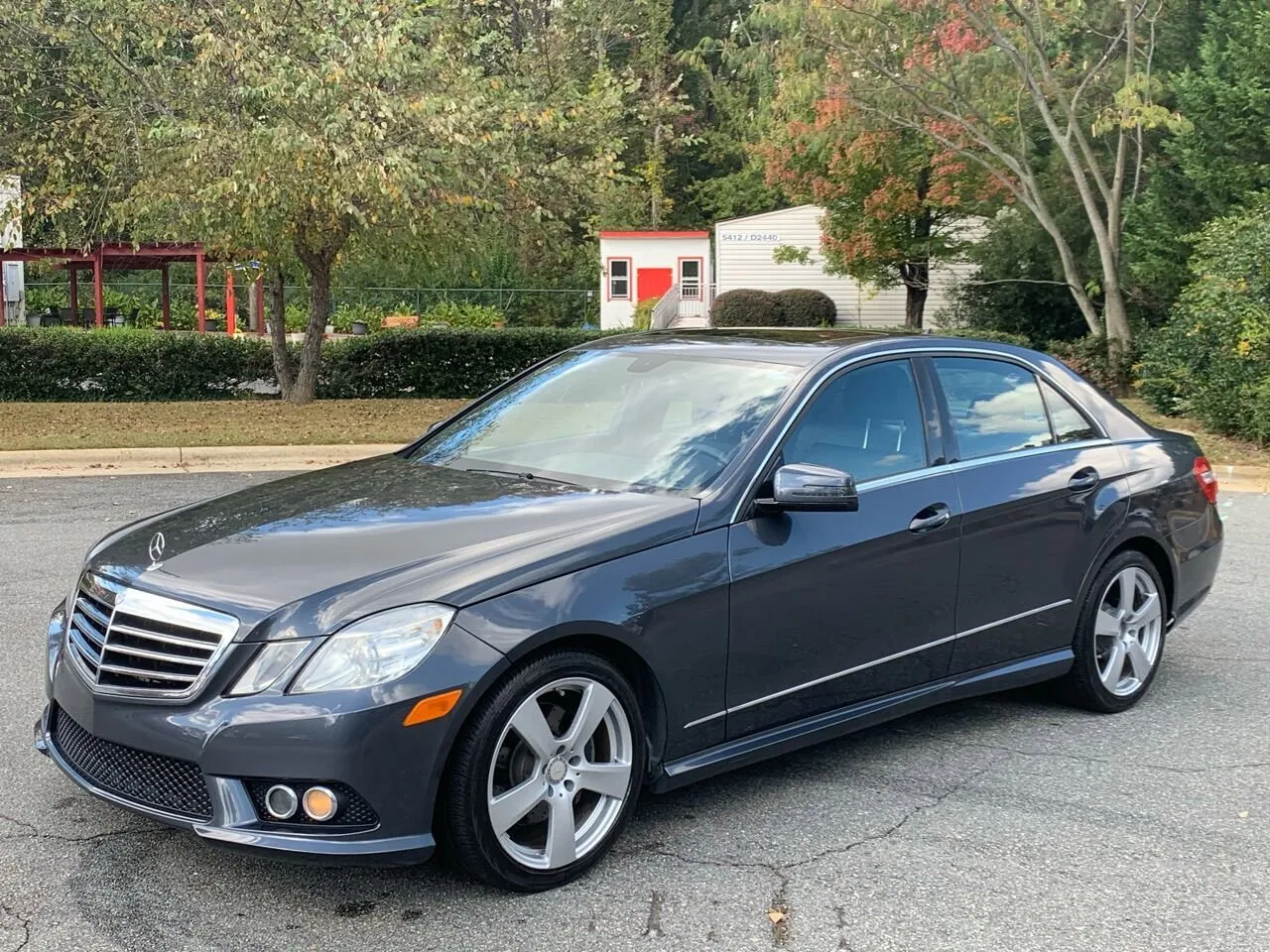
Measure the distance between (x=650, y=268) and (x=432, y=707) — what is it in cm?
3643

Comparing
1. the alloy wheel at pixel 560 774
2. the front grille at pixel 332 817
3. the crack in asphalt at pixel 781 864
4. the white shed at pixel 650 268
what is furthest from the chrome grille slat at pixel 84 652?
the white shed at pixel 650 268

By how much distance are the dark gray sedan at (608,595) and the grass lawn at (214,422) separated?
875cm

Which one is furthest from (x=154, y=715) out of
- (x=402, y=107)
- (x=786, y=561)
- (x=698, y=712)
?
(x=402, y=107)

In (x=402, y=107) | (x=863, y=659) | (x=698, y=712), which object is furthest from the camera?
(x=402, y=107)

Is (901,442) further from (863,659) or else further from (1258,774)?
(1258,774)

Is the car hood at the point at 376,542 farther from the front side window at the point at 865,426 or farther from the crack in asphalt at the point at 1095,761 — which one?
the crack in asphalt at the point at 1095,761

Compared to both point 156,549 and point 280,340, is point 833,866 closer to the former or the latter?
point 156,549

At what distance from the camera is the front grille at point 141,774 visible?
3135 mm

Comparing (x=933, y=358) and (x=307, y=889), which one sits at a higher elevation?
(x=933, y=358)

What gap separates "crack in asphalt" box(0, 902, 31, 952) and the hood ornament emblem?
95 centimetres

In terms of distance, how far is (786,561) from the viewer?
3.87 meters

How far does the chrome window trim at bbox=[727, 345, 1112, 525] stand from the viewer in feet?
12.9

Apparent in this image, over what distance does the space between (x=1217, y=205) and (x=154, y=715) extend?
19580 mm

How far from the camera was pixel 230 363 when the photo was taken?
703 inches
